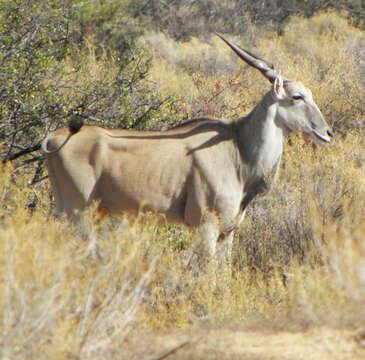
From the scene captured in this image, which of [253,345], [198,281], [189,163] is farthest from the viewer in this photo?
[189,163]

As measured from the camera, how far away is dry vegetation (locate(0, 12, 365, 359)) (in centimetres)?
424

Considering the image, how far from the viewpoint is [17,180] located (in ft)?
27.6

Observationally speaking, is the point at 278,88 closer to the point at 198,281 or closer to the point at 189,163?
the point at 189,163

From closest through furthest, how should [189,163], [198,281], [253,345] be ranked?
[253,345] < [198,281] < [189,163]

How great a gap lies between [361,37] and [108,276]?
13760 millimetres

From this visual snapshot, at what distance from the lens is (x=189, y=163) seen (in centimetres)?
689

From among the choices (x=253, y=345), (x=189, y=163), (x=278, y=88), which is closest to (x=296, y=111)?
(x=278, y=88)

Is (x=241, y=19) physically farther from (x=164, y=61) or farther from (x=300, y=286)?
(x=300, y=286)

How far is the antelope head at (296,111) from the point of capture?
709 centimetres

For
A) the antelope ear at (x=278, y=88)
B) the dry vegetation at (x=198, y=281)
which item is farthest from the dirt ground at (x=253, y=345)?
the antelope ear at (x=278, y=88)

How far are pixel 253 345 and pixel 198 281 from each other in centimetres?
132

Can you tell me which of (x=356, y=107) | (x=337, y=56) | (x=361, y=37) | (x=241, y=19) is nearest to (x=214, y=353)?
(x=356, y=107)

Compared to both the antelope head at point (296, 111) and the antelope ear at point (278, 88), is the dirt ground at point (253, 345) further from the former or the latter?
the antelope ear at point (278, 88)

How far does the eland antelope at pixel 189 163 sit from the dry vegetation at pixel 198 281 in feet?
1.20
